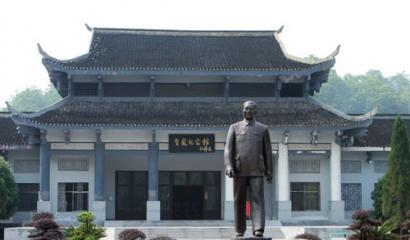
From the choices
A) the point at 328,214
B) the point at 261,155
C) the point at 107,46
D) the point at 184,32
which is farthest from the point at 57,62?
the point at 261,155

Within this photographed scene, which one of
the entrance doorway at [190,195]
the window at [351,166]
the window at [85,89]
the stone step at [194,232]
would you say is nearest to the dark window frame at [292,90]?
the window at [351,166]

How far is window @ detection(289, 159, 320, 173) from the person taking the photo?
35781 millimetres

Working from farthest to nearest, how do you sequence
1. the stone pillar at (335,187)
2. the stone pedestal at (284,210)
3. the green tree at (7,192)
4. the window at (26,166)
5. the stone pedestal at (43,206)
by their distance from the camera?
the window at (26,166) → the stone pillar at (335,187) → the stone pedestal at (284,210) → the stone pedestal at (43,206) → the green tree at (7,192)

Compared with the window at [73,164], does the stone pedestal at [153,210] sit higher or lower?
lower

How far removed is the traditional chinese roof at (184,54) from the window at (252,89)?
105cm

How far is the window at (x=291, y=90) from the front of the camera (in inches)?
1439

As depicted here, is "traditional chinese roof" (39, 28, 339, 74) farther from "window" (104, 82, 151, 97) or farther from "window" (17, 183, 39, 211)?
"window" (17, 183, 39, 211)

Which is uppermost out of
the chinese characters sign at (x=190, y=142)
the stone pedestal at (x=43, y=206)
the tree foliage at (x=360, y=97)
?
the tree foliage at (x=360, y=97)

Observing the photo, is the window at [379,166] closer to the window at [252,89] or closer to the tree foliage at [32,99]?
the window at [252,89]

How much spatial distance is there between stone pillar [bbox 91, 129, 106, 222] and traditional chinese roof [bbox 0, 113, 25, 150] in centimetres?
373

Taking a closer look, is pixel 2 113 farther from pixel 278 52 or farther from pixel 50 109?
pixel 278 52

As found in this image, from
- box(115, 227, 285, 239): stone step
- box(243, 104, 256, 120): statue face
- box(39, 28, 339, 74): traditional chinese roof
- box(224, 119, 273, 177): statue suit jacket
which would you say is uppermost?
box(39, 28, 339, 74): traditional chinese roof

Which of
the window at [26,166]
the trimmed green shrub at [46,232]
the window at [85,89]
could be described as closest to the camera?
the trimmed green shrub at [46,232]

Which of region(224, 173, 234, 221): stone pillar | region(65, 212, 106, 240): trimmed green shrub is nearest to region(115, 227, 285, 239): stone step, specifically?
region(224, 173, 234, 221): stone pillar
